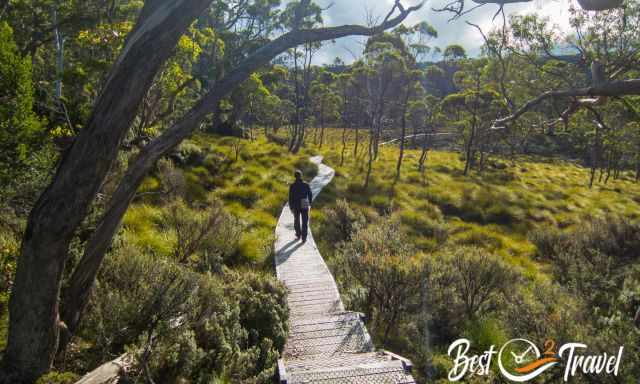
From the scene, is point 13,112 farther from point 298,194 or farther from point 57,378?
point 298,194

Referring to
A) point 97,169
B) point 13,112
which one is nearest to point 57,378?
point 97,169

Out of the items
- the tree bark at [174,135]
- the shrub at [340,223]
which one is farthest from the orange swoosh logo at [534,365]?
the shrub at [340,223]

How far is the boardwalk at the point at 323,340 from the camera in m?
3.65

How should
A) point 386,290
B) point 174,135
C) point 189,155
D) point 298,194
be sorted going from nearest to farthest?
point 174,135, point 386,290, point 298,194, point 189,155

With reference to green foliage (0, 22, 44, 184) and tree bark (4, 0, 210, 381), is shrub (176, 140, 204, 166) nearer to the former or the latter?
green foliage (0, 22, 44, 184)

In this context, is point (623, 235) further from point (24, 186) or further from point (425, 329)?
point (24, 186)

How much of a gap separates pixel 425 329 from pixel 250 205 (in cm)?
840

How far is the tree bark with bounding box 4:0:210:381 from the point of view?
7.97 ft

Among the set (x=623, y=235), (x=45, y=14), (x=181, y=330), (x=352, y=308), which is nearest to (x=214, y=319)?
(x=181, y=330)

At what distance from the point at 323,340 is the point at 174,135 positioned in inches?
128

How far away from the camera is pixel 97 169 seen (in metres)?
2.47

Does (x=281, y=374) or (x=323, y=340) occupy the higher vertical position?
(x=281, y=374)

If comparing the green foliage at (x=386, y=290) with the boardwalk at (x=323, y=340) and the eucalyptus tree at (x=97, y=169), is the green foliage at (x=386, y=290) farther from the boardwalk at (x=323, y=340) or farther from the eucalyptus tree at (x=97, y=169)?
the eucalyptus tree at (x=97, y=169)

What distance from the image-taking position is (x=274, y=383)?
375cm
